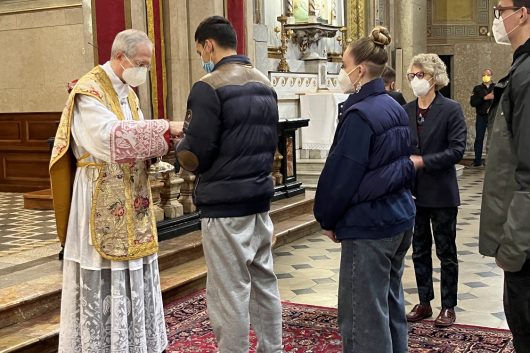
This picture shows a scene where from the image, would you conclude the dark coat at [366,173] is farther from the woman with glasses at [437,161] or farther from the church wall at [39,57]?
the church wall at [39,57]

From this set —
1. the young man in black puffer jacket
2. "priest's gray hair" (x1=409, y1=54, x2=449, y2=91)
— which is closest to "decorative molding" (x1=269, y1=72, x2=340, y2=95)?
"priest's gray hair" (x1=409, y1=54, x2=449, y2=91)

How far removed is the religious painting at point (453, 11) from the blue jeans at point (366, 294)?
1445 centimetres

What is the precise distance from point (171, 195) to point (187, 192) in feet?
1.14

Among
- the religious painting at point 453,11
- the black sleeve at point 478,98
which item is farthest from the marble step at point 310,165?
the religious painting at point 453,11

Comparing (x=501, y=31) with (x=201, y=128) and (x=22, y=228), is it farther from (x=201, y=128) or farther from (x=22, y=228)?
(x=22, y=228)

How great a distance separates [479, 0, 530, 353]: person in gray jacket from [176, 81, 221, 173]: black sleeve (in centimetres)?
124

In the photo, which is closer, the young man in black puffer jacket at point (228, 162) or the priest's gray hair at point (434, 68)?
the young man in black puffer jacket at point (228, 162)

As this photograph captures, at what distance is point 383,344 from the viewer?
3020 mm

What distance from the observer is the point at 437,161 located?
14.2 feet

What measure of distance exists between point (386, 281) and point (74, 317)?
1.52 metres

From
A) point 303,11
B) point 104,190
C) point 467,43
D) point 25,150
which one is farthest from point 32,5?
point 467,43

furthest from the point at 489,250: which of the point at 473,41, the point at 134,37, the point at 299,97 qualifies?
the point at 473,41

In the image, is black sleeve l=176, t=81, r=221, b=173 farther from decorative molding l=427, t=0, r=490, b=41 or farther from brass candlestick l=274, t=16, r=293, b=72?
decorative molding l=427, t=0, r=490, b=41

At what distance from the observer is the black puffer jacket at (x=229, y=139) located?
126 inches
